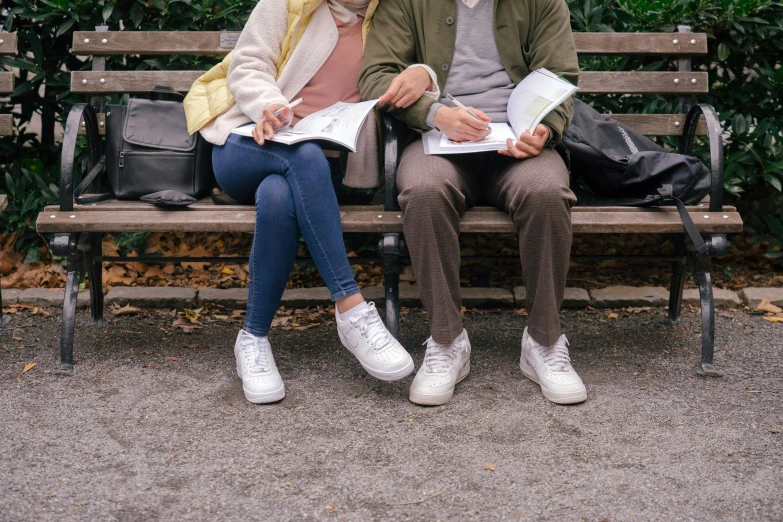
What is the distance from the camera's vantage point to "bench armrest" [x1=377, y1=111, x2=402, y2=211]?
129 inches

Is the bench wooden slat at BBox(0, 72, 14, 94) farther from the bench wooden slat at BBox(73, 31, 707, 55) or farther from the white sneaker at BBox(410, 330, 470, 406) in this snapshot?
the white sneaker at BBox(410, 330, 470, 406)

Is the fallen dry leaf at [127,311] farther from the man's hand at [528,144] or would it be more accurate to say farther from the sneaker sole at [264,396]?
the man's hand at [528,144]

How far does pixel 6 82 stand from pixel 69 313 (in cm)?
114

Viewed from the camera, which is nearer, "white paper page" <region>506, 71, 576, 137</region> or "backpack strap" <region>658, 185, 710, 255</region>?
"white paper page" <region>506, 71, 576, 137</region>

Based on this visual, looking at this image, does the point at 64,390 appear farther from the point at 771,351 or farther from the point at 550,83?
the point at 771,351

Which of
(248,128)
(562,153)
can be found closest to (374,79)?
(248,128)

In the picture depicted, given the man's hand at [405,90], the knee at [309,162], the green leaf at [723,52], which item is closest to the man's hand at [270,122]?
the knee at [309,162]

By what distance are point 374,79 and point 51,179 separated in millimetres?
2059

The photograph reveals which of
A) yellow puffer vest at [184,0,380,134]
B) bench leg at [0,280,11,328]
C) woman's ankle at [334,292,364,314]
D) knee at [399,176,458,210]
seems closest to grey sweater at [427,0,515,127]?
yellow puffer vest at [184,0,380,134]

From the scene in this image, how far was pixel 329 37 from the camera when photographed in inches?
134

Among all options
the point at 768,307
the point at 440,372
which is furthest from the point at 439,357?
the point at 768,307

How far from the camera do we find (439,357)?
123 inches

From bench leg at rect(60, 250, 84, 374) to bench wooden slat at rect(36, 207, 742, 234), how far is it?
0.54 feet

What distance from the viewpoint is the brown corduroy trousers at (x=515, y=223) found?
303 centimetres
